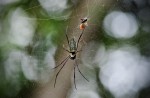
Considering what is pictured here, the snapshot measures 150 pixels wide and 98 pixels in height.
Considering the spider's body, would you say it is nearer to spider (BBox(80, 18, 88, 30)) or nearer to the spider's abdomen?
the spider's abdomen

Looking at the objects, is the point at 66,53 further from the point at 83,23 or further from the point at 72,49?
the point at 83,23

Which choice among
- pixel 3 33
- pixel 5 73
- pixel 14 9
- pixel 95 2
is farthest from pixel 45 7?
pixel 95 2

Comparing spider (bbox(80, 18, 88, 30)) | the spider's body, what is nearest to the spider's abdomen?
the spider's body

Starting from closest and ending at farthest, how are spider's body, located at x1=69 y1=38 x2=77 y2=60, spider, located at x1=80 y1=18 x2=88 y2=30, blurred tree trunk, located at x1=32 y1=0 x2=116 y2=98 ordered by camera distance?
blurred tree trunk, located at x1=32 y1=0 x2=116 y2=98
spider, located at x1=80 y1=18 x2=88 y2=30
spider's body, located at x1=69 y1=38 x2=77 y2=60

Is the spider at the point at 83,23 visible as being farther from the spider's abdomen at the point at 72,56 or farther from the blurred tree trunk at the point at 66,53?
the spider's abdomen at the point at 72,56

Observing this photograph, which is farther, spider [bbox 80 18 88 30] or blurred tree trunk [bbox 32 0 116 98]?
spider [bbox 80 18 88 30]

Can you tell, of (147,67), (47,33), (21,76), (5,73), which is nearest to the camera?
(47,33)

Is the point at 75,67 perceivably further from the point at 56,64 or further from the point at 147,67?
the point at 147,67

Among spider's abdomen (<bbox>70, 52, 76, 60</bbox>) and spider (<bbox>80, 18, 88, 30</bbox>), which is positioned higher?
spider (<bbox>80, 18, 88, 30</bbox>)
